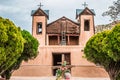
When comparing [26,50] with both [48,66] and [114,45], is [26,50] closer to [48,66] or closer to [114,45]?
[114,45]

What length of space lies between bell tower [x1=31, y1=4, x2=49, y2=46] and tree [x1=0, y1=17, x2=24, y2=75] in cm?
2172

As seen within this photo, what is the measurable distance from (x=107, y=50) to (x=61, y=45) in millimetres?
16359

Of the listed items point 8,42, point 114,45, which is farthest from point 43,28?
point 8,42

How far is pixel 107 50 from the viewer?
17.9 metres

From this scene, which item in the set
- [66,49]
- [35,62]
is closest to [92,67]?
[66,49]

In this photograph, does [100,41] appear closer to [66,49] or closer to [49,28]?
[66,49]

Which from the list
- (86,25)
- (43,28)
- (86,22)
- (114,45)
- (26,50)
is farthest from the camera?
(86,25)

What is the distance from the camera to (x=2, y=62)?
14594mm

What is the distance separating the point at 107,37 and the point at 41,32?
67.5ft

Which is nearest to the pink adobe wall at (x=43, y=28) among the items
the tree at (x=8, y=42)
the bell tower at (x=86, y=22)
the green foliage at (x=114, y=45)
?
the bell tower at (x=86, y=22)

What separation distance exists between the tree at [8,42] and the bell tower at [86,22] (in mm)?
22778

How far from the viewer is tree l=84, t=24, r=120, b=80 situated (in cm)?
1739

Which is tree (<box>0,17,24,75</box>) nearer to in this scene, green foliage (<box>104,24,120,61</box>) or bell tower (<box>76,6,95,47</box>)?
green foliage (<box>104,24,120,61</box>)

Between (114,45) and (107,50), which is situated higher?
(114,45)
